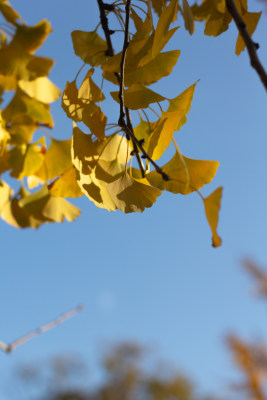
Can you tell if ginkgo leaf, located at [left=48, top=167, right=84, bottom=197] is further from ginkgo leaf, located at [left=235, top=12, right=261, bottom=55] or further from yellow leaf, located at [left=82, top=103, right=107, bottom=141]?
ginkgo leaf, located at [left=235, top=12, right=261, bottom=55]

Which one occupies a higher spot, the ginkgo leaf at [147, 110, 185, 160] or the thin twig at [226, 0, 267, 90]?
the thin twig at [226, 0, 267, 90]

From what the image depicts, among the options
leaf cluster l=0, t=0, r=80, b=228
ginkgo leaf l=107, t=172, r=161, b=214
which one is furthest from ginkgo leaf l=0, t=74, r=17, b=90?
ginkgo leaf l=107, t=172, r=161, b=214

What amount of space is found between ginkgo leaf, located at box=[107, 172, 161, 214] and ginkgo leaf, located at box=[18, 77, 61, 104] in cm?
8

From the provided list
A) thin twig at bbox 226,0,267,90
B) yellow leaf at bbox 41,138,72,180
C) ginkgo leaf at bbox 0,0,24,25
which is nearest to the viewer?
thin twig at bbox 226,0,267,90

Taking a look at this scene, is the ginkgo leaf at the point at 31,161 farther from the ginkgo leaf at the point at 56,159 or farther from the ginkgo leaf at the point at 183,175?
the ginkgo leaf at the point at 183,175

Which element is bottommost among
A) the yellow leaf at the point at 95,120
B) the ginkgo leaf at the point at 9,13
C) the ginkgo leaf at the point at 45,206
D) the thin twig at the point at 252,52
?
the ginkgo leaf at the point at 45,206

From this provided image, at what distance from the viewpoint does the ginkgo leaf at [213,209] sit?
0.75 ft

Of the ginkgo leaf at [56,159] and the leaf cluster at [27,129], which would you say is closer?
the leaf cluster at [27,129]

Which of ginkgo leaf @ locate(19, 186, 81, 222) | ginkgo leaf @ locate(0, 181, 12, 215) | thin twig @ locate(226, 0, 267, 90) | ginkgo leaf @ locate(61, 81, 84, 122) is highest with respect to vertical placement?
thin twig @ locate(226, 0, 267, 90)

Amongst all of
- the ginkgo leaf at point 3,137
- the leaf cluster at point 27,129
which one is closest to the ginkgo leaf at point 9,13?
the leaf cluster at point 27,129

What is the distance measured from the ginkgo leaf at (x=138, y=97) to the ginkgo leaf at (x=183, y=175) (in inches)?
1.8

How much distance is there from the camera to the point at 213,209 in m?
0.23

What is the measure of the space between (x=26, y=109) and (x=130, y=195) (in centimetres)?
11

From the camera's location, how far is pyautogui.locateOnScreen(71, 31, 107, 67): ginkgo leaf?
335mm
